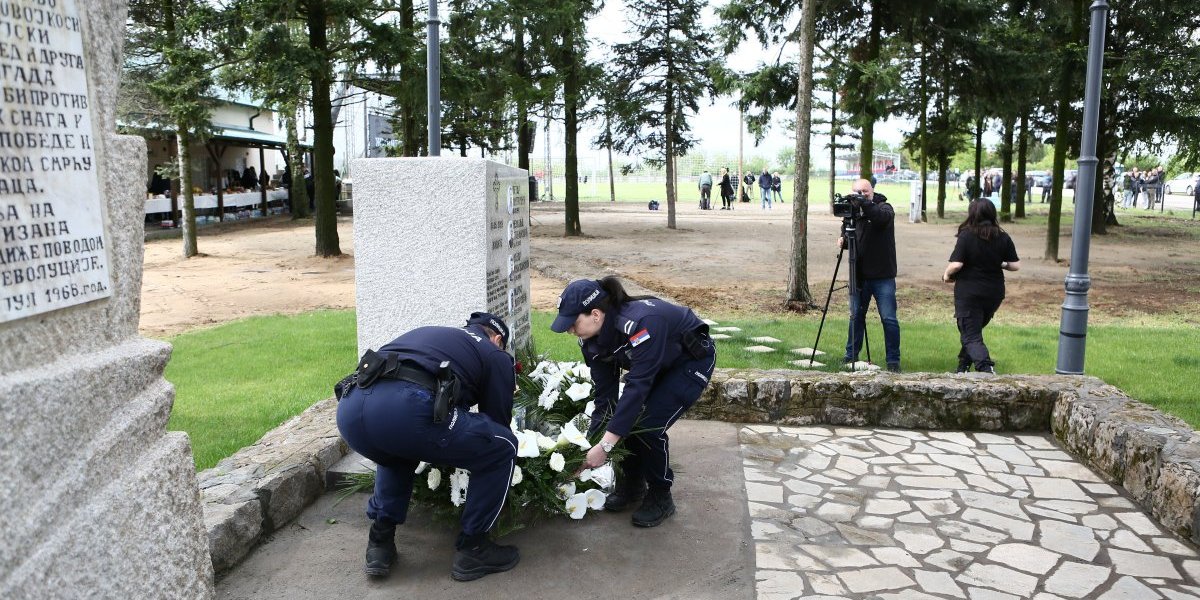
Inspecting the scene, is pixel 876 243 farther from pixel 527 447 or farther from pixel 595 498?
pixel 527 447

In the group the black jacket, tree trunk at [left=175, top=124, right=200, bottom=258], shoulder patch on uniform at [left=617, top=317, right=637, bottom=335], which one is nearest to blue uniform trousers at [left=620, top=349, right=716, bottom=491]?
shoulder patch on uniform at [left=617, top=317, right=637, bottom=335]

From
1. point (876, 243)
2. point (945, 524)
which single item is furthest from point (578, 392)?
point (876, 243)

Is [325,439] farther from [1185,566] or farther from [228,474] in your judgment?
[1185,566]

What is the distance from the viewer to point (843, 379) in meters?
6.58

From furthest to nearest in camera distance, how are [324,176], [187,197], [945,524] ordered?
[187,197], [324,176], [945,524]

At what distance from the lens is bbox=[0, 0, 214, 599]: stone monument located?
7.66ft

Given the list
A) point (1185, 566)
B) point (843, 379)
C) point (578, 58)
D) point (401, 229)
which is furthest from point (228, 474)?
point (578, 58)

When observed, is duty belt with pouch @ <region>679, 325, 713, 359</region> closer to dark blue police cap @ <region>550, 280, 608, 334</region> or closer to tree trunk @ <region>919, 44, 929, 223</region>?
dark blue police cap @ <region>550, 280, 608, 334</region>

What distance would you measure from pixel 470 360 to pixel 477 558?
0.91m

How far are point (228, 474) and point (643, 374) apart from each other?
2296mm

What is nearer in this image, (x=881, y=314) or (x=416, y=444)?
(x=416, y=444)

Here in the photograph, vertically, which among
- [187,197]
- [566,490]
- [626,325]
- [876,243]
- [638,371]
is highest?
[187,197]

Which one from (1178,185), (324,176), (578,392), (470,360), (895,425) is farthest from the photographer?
(1178,185)

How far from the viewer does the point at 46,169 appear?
2451 mm
